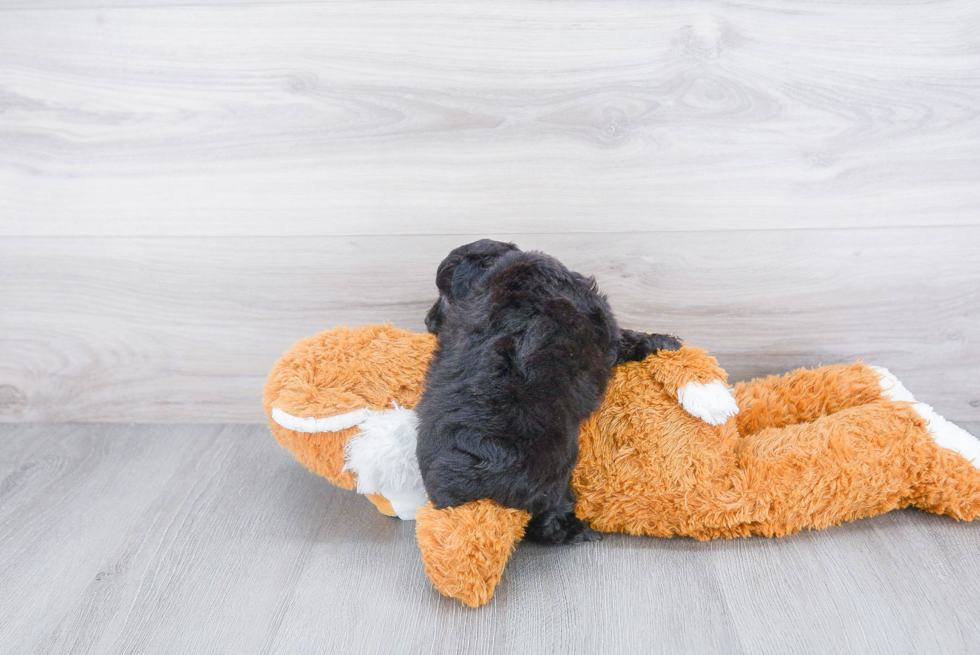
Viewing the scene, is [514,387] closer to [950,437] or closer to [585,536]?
[585,536]

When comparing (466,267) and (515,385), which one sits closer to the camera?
(515,385)

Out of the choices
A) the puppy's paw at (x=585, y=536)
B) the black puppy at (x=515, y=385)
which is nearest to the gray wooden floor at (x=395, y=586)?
the puppy's paw at (x=585, y=536)

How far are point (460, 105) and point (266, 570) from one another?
68 cm

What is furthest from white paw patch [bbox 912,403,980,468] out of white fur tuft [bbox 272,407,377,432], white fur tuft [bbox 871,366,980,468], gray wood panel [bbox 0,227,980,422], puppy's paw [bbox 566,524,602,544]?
white fur tuft [bbox 272,407,377,432]

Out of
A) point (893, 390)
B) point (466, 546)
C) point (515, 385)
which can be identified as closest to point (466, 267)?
point (515, 385)

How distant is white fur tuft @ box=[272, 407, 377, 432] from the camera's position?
0.87 meters

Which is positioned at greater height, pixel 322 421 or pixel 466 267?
pixel 466 267

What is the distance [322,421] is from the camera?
0.87 m

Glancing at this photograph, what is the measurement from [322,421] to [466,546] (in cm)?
25

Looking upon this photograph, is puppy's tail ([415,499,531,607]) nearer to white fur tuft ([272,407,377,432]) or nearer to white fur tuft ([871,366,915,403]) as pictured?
white fur tuft ([272,407,377,432])

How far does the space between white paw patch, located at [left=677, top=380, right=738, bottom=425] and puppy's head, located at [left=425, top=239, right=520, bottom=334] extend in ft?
0.90

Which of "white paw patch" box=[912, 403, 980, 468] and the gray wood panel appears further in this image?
the gray wood panel

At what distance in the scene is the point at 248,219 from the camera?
3.51 ft

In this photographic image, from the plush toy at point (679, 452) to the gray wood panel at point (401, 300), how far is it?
20cm
